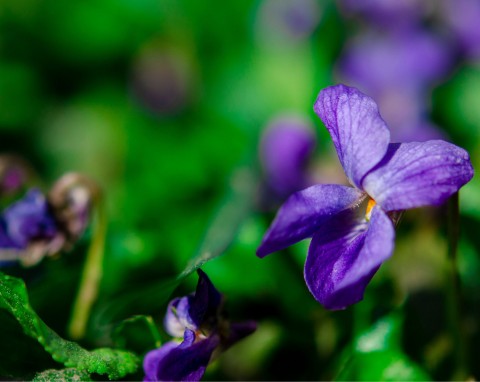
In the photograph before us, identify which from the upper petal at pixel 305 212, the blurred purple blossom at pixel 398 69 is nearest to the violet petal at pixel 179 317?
the upper petal at pixel 305 212

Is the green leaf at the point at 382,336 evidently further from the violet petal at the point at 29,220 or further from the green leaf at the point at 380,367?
the violet petal at the point at 29,220

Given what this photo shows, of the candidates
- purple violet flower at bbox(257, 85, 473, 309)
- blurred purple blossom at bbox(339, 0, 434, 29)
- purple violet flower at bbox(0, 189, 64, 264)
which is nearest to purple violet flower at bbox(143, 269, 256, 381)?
purple violet flower at bbox(257, 85, 473, 309)

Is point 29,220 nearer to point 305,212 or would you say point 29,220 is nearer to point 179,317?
point 179,317

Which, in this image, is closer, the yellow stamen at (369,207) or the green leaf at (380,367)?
the yellow stamen at (369,207)

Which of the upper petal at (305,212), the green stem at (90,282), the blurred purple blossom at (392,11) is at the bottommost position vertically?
the blurred purple blossom at (392,11)

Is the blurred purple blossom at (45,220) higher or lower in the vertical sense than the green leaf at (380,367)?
higher

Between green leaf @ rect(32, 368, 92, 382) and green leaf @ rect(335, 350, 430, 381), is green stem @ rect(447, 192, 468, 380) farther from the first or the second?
green leaf @ rect(32, 368, 92, 382)
